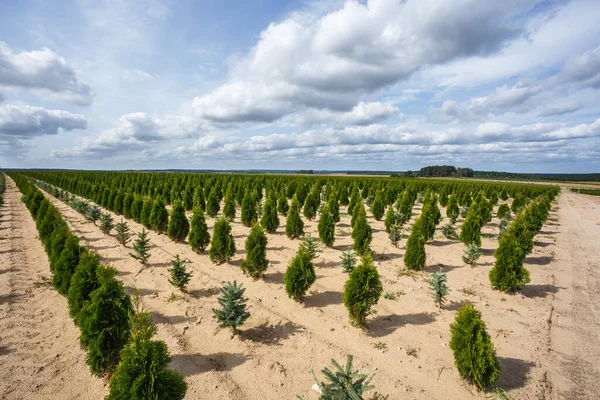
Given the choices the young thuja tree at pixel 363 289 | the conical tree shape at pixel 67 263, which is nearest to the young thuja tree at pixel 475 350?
the young thuja tree at pixel 363 289

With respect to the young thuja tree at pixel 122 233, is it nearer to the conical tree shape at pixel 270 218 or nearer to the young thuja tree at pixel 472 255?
the conical tree shape at pixel 270 218

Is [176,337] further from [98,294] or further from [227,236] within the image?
[227,236]

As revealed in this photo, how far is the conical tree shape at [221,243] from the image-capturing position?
9.79 m

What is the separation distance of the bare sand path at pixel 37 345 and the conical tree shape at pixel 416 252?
8.98m

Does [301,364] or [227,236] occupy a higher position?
[227,236]

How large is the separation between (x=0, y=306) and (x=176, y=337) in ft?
16.8

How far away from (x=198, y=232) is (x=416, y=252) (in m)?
8.31

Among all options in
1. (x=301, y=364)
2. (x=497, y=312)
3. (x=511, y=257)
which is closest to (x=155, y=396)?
(x=301, y=364)

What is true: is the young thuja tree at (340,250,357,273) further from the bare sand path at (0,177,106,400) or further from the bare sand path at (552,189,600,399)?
the bare sand path at (0,177,106,400)

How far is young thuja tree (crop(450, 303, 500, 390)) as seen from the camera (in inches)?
178

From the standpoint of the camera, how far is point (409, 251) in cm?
988

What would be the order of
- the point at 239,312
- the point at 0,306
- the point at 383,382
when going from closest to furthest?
the point at 383,382
the point at 239,312
the point at 0,306

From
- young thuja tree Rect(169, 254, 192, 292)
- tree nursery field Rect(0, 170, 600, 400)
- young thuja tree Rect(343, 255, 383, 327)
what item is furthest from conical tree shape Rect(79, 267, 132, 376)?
young thuja tree Rect(343, 255, 383, 327)

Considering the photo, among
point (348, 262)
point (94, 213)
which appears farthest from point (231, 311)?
point (94, 213)
